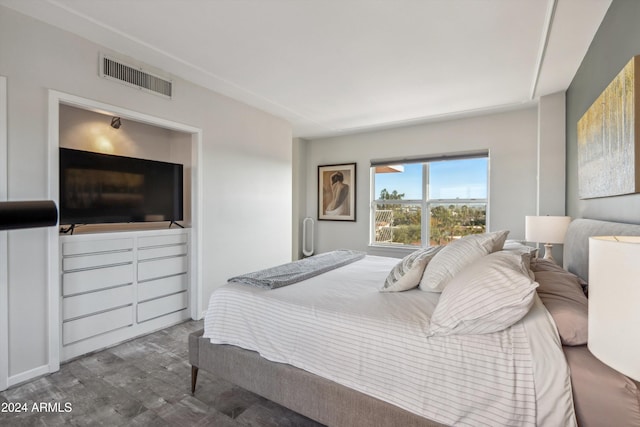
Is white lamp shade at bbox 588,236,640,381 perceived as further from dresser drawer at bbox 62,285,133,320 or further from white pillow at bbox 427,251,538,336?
dresser drawer at bbox 62,285,133,320

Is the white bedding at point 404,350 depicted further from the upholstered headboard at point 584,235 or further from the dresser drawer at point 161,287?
the dresser drawer at point 161,287

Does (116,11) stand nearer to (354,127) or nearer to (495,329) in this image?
(495,329)

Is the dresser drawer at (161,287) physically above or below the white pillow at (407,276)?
below

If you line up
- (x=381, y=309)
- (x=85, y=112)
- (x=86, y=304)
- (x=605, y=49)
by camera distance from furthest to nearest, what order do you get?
1. (x=85, y=112)
2. (x=86, y=304)
3. (x=605, y=49)
4. (x=381, y=309)

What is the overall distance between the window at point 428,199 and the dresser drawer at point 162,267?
3049 millimetres

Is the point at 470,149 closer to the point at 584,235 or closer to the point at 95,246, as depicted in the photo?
the point at 584,235

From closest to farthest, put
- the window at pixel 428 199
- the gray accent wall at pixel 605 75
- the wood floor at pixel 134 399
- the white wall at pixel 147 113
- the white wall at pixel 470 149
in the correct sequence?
the gray accent wall at pixel 605 75
the wood floor at pixel 134 399
the white wall at pixel 147 113
the white wall at pixel 470 149
the window at pixel 428 199

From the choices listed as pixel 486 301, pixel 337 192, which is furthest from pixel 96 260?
pixel 337 192

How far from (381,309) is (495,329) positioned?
507 mm

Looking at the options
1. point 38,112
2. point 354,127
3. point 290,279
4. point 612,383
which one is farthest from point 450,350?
point 354,127

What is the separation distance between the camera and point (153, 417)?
174cm

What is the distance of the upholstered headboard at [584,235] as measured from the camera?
4.84ft

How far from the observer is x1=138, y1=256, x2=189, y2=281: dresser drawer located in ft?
9.51

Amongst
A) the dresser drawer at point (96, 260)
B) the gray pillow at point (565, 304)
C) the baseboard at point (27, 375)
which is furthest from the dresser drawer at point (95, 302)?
the gray pillow at point (565, 304)
